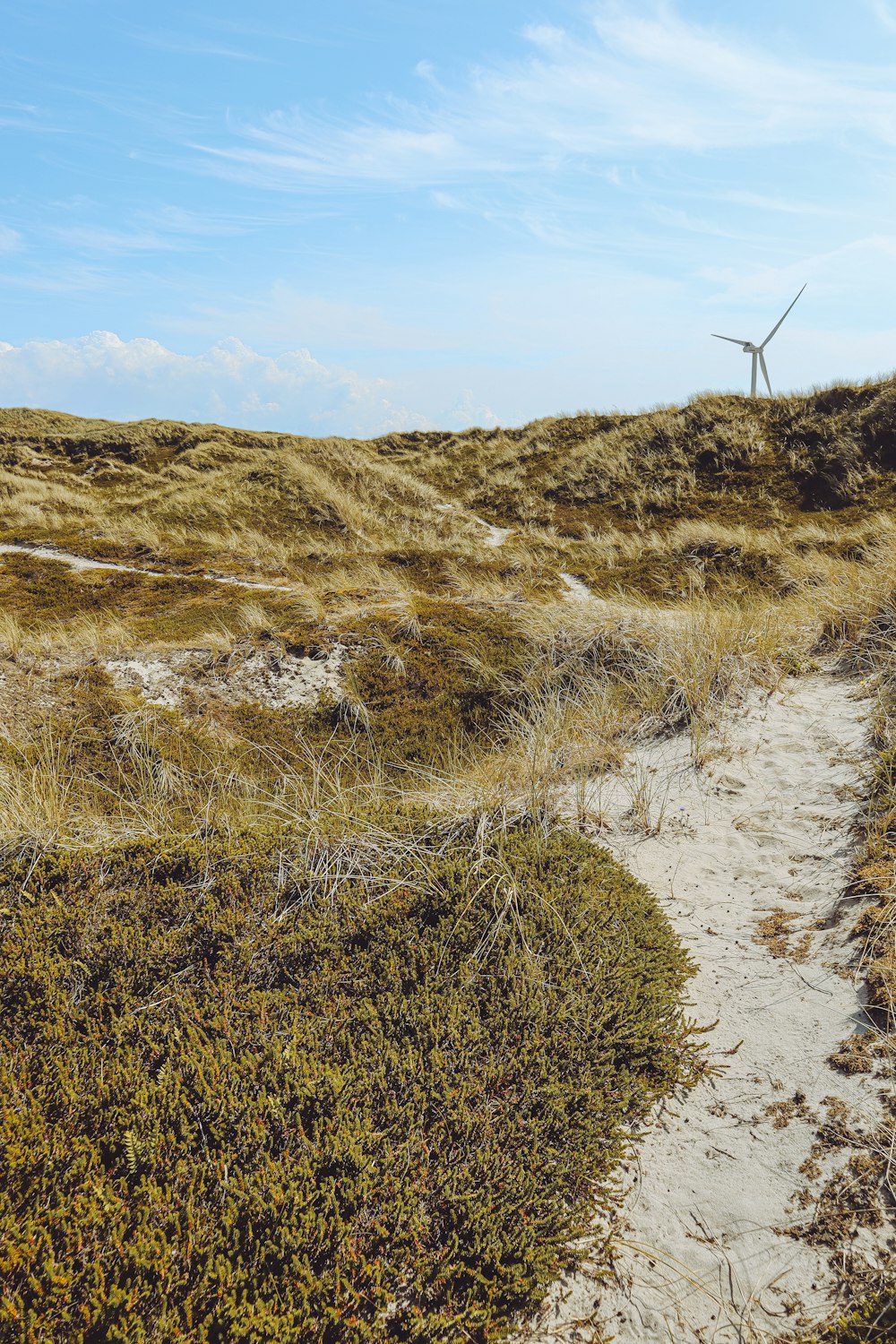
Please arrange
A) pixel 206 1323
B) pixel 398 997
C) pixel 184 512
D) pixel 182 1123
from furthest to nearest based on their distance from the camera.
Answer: pixel 184 512, pixel 398 997, pixel 182 1123, pixel 206 1323

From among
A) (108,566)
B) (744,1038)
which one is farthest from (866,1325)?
(108,566)

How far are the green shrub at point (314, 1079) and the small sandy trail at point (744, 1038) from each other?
0.69 ft

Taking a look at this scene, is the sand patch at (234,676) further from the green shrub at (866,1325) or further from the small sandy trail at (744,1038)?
the green shrub at (866,1325)

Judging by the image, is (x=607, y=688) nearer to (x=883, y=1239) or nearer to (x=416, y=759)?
(x=416, y=759)

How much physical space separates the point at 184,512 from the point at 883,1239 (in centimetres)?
2400

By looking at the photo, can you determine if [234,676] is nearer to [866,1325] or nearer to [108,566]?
[866,1325]

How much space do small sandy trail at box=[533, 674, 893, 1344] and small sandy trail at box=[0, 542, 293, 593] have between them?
25.5 feet

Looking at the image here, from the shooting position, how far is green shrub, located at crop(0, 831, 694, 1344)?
217 centimetres

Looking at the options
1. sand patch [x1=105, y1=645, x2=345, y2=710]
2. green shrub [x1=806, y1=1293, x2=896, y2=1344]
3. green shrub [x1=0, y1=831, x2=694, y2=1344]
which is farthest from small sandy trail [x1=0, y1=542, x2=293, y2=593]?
green shrub [x1=806, y1=1293, x2=896, y2=1344]

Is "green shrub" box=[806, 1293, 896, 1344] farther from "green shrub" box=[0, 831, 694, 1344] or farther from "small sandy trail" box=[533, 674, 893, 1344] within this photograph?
"green shrub" box=[0, 831, 694, 1344]

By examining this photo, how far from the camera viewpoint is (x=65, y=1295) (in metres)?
2.03

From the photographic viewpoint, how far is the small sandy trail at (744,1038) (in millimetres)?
2389

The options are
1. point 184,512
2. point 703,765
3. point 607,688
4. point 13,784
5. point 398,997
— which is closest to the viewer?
point 398,997

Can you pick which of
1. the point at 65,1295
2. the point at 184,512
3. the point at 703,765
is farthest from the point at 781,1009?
the point at 184,512
